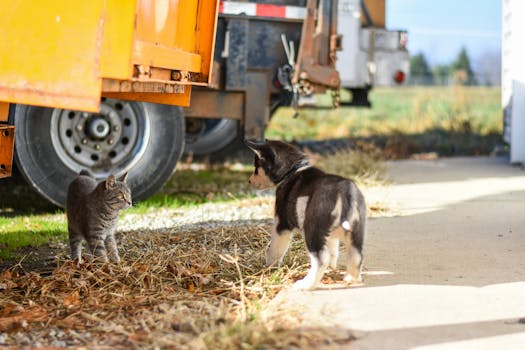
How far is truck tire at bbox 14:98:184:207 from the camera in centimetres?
754

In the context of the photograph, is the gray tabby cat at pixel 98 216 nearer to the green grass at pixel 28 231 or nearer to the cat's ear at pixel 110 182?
the cat's ear at pixel 110 182

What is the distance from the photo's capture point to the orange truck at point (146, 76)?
4688 mm

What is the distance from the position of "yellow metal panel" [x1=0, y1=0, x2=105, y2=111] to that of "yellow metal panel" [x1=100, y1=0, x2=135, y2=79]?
0.04m

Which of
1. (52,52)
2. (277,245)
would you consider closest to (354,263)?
(277,245)

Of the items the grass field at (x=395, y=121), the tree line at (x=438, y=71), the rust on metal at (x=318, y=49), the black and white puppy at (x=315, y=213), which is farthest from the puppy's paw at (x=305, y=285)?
the tree line at (x=438, y=71)

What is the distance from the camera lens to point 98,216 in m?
5.96

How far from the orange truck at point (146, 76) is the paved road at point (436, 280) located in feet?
5.42

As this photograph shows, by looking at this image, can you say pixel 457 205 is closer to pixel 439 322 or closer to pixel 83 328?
pixel 439 322

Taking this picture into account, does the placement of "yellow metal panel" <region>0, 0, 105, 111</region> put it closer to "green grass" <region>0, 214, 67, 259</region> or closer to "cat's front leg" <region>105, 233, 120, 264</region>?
"cat's front leg" <region>105, 233, 120, 264</region>

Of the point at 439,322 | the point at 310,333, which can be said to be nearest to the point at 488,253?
the point at 439,322

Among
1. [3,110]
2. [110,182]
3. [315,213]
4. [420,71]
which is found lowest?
[315,213]

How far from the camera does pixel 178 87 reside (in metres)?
5.98

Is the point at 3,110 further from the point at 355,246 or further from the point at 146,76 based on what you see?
the point at 355,246

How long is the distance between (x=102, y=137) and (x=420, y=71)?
97.2ft
